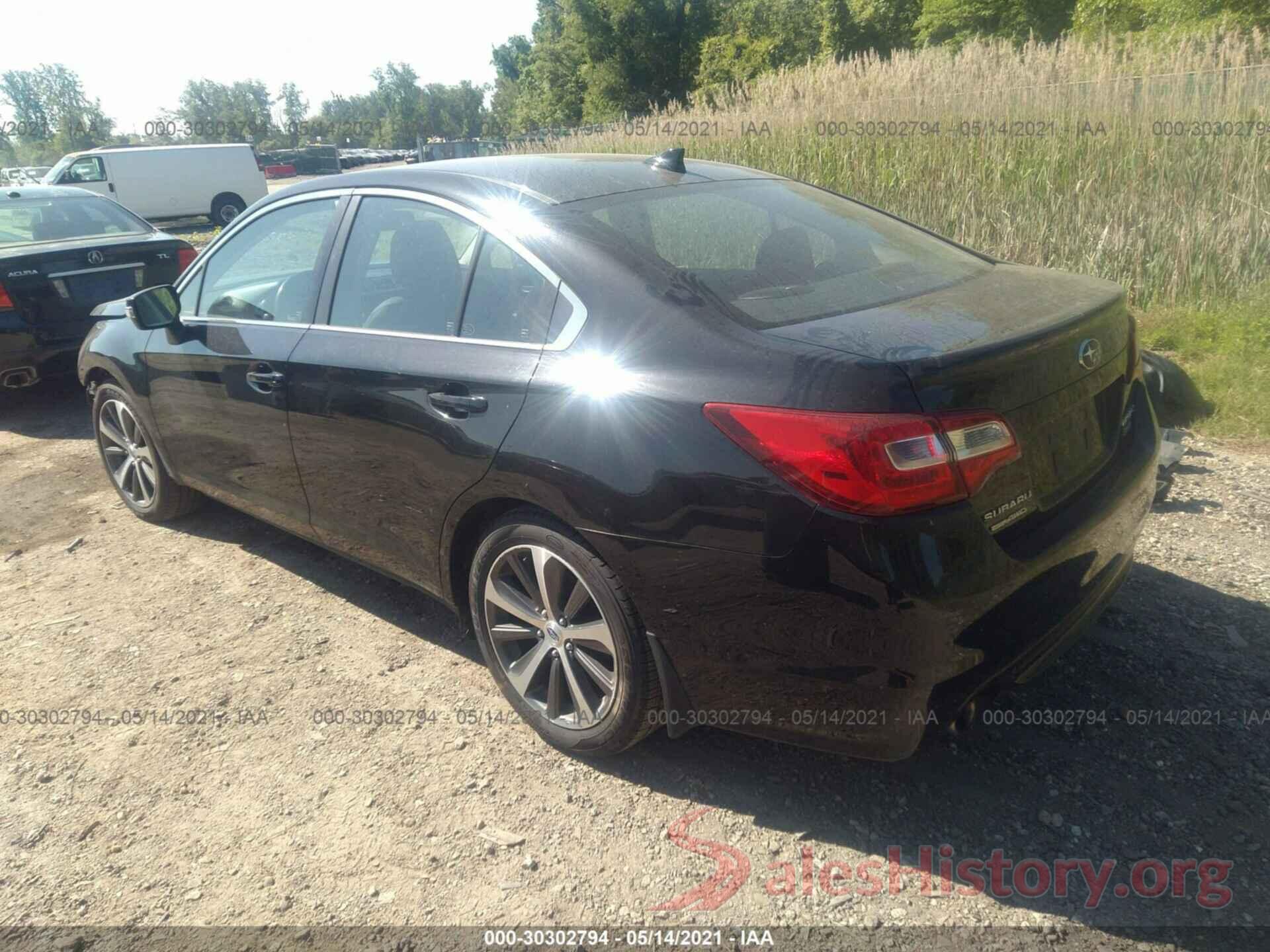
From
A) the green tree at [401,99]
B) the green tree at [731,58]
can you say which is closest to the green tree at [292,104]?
the green tree at [401,99]

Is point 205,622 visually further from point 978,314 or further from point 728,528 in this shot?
point 978,314

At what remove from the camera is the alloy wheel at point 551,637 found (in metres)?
2.66

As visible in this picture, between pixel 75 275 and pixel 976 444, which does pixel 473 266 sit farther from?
pixel 75 275

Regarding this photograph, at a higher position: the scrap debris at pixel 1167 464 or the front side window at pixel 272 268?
the front side window at pixel 272 268

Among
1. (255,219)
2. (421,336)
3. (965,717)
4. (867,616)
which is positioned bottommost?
(965,717)

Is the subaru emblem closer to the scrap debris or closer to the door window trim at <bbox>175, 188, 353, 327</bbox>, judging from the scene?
the scrap debris

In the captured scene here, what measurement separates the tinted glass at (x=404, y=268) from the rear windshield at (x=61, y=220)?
210 inches

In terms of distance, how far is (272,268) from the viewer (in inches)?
156

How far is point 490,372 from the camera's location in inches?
108

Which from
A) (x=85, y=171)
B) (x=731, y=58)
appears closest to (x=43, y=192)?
(x=85, y=171)

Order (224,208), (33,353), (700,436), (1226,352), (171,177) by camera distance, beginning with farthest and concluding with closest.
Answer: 1. (224,208)
2. (171,177)
3. (33,353)
4. (1226,352)
5. (700,436)

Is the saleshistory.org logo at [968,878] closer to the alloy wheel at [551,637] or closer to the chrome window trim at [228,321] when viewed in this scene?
the alloy wheel at [551,637]

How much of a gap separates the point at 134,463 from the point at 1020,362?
14.8 ft

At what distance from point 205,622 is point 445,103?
412ft
